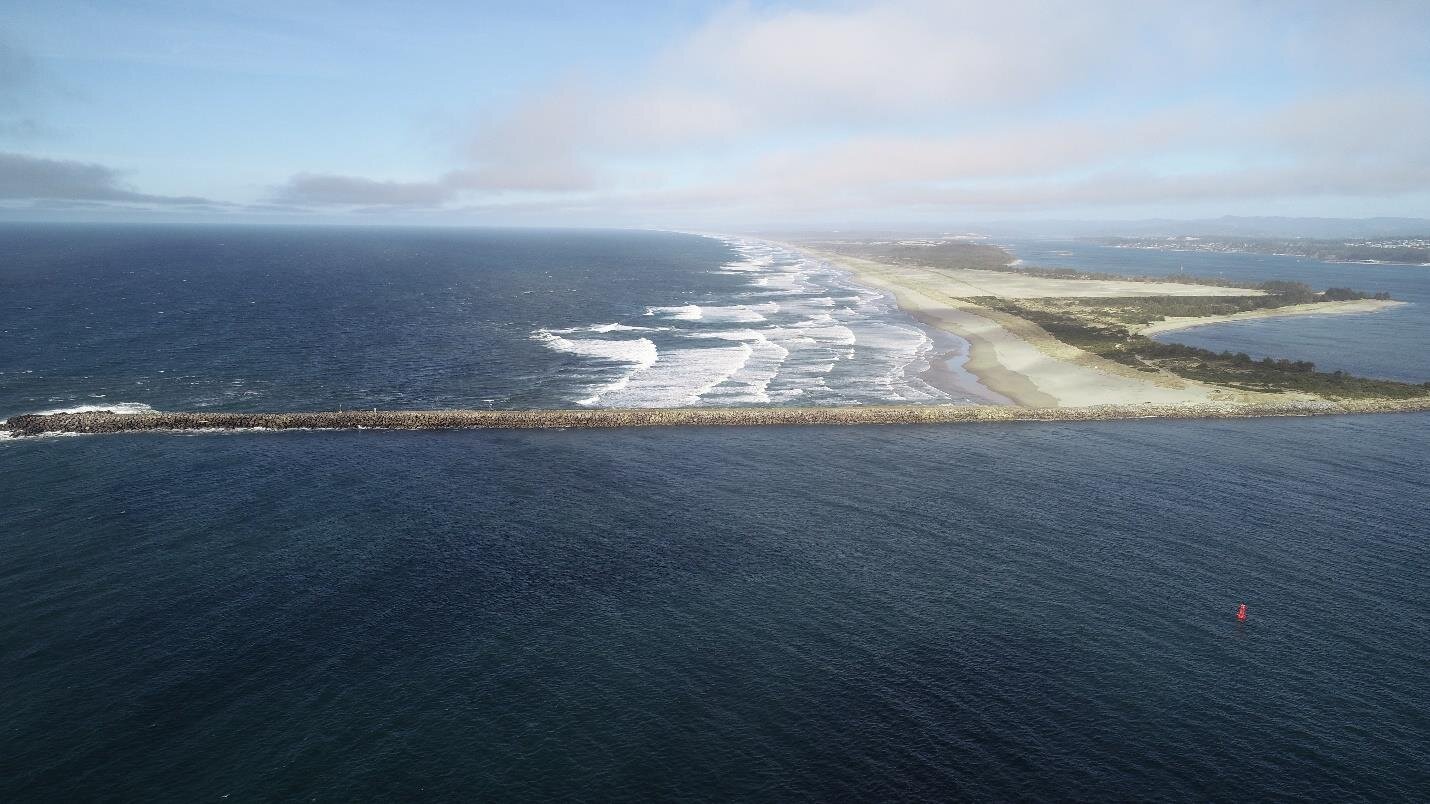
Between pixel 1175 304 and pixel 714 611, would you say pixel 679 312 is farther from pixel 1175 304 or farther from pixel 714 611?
pixel 714 611

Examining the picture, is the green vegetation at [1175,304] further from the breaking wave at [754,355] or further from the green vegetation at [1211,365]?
the breaking wave at [754,355]

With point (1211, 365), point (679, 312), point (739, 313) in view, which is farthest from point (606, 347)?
point (1211, 365)

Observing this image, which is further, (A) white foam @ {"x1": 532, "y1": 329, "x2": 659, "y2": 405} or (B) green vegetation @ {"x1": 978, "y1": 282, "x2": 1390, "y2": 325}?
(B) green vegetation @ {"x1": 978, "y1": 282, "x2": 1390, "y2": 325}

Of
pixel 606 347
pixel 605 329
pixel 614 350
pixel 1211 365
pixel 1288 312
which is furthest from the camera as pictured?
pixel 1288 312

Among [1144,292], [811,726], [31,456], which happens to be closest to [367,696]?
[811,726]

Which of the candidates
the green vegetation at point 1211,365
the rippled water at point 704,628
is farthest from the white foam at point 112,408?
the green vegetation at point 1211,365

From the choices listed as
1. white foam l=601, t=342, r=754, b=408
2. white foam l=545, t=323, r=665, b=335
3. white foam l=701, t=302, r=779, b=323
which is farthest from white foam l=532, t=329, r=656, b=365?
white foam l=701, t=302, r=779, b=323

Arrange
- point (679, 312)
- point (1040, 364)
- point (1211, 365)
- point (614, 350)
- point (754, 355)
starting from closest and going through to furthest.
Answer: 1. point (1211, 365)
2. point (1040, 364)
3. point (754, 355)
4. point (614, 350)
5. point (679, 312)

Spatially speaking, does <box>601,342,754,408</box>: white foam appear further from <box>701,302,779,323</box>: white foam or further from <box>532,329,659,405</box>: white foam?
<box>701,302,779,323</box>: white foam
